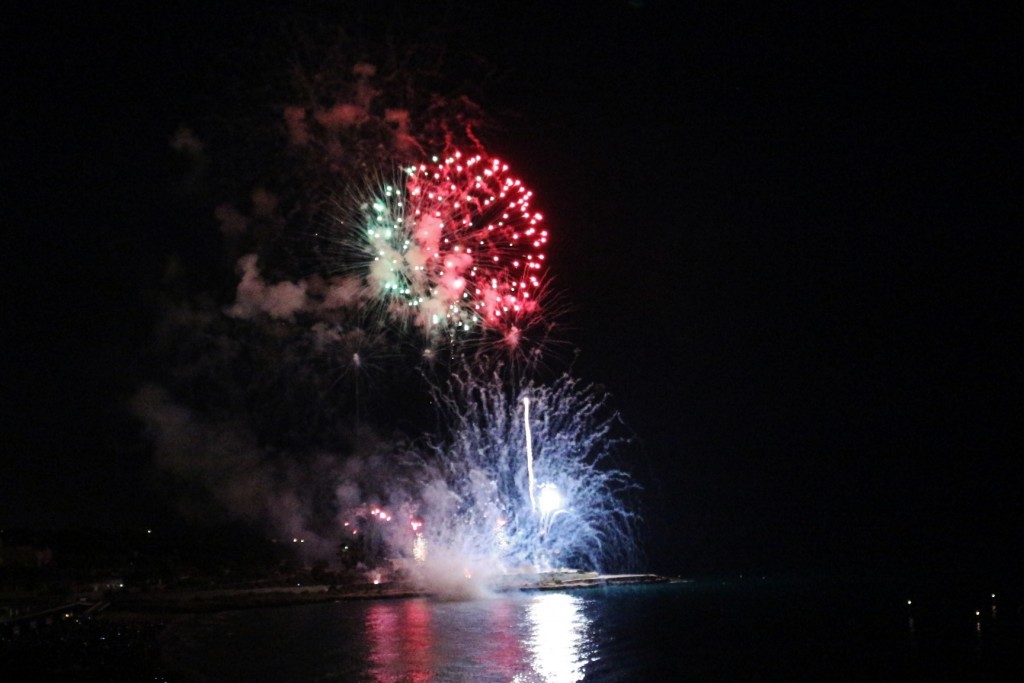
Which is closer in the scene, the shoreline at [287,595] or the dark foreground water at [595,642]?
the dark foreground water at [595,642]

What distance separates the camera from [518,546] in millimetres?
34688

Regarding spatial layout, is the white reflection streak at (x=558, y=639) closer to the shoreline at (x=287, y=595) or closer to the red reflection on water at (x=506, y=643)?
the red reflection on water at (x=506, y=643)

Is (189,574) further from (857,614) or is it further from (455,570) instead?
(857,614)

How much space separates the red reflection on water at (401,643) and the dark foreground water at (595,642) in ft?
0.12

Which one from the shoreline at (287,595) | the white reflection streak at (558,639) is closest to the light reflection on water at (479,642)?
the white reflection streak at (558,639)

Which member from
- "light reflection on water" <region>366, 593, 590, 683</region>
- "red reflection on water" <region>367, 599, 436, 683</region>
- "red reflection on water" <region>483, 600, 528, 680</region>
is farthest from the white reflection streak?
"red reflection on water" <region>367, 599, 436, 683</region>

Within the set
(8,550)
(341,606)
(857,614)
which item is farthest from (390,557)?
(8,550)

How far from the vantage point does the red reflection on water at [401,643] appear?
14.2 meters

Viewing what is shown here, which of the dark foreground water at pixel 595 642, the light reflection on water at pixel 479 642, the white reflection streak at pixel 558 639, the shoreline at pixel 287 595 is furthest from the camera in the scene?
the shoreline at pixel 287 595

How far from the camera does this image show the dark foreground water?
48.6 ft

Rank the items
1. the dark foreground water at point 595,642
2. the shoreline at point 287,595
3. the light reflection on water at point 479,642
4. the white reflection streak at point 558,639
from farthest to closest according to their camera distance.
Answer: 1. the shoreline at point 287,595
2. the dark foreground water at point 595,642
3. the white reflection streak at point 558,639
4. the light reflection on water at point 479,642

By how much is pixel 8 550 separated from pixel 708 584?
48.1 meters

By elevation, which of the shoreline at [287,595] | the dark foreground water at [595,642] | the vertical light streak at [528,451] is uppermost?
the vertical light streak at [528,451]

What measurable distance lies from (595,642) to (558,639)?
0.82 meters
